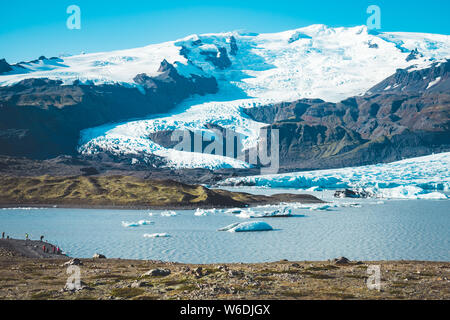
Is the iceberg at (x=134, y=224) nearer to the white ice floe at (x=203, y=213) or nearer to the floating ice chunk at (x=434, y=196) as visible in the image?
the white ice floe at (x=203, y=213)

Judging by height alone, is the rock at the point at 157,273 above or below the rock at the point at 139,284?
below

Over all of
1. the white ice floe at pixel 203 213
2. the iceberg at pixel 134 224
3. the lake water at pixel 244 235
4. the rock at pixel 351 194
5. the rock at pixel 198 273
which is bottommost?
the lake water at pixel 244 235

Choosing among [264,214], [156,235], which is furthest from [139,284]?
[264,214]

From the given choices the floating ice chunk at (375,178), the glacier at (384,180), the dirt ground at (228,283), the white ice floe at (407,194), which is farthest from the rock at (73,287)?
the floating ice chunk at (375,178)

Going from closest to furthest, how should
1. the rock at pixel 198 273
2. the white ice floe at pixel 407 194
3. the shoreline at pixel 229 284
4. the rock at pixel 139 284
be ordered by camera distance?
the shoreline at pixel 229 284
the rock at pixel 139 284
the rock at pixel 198 273
the white ice floe at pixel 407 194
